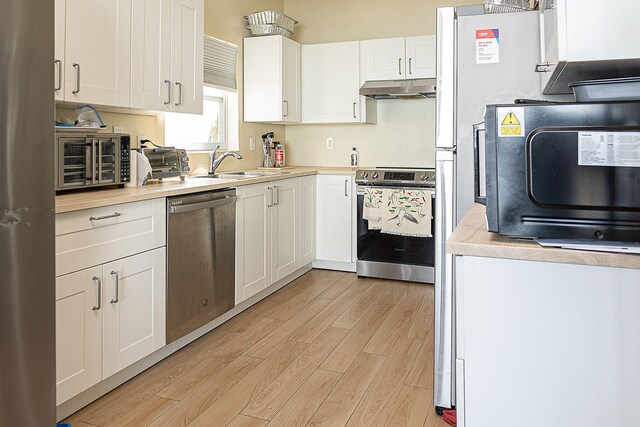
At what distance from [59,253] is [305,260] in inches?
105

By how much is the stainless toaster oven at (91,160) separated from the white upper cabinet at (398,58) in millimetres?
2641

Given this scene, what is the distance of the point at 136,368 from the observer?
2518 millimetres

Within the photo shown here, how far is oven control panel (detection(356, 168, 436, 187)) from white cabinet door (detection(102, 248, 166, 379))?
7.02ft

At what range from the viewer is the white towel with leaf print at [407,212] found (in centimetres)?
411

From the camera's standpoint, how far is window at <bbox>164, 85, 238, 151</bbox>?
3730mm

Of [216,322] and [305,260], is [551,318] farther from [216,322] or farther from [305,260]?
[305,260]

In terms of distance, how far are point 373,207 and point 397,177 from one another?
0.32m

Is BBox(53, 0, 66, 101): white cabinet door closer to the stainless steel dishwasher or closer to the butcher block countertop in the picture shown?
the butcher block countertop

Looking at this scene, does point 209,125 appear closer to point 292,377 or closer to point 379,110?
point 379,110

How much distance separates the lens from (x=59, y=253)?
78.0 inches

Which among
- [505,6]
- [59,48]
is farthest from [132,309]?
[505,6]

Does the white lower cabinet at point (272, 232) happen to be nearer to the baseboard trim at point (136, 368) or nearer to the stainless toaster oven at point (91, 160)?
the baseboard trim at point (136, 368)

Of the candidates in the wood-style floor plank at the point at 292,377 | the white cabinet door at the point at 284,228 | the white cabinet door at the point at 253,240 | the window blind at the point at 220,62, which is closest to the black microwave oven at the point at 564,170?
the wood-style floor plank at the point at 292,377

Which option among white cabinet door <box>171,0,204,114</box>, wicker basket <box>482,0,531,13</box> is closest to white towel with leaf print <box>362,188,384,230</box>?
white cabinet door <box>171,0,204,114</box>
